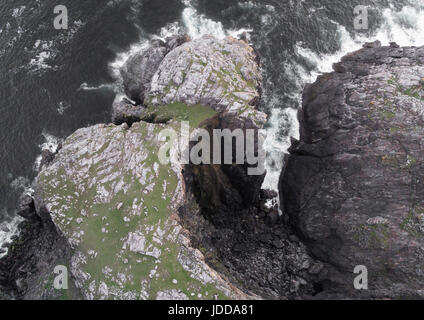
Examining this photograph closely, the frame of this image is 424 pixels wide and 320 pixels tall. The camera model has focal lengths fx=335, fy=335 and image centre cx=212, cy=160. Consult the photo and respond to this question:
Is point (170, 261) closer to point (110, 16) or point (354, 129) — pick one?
point (354, 129)

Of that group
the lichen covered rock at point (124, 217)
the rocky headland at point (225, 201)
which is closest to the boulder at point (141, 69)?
the rocky headland at point (225, 201)

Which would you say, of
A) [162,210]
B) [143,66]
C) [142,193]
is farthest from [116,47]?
[162,210]

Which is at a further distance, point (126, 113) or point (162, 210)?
point (126, 113)

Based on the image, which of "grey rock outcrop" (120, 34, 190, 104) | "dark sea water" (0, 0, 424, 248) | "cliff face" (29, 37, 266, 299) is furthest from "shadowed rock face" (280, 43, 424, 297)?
"grey rock outcrop" (120, 34, 190, 104)

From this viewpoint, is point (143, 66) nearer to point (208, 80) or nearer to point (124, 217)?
point (208, 80)

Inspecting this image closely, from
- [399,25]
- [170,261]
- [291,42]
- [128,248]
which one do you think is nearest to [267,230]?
[170,261]

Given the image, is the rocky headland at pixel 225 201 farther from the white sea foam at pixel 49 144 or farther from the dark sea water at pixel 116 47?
the dark sea water at pixel 116 47
